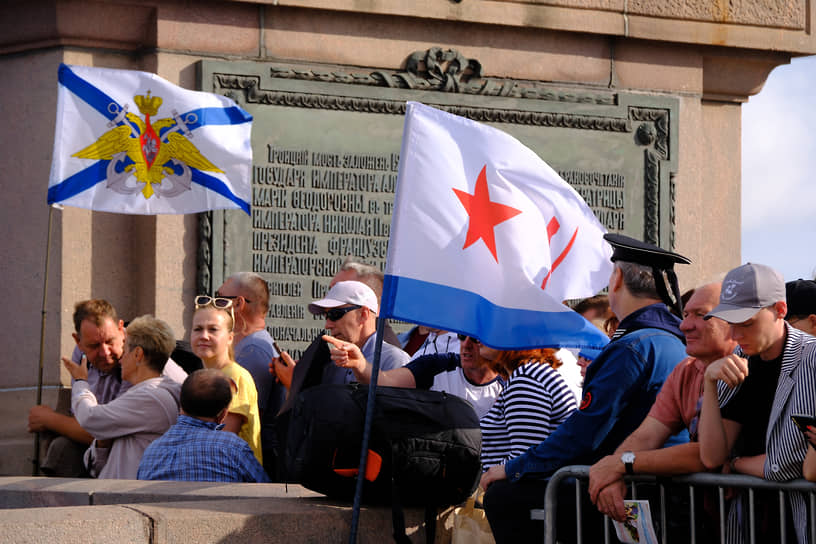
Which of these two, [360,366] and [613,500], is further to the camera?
[360,366]

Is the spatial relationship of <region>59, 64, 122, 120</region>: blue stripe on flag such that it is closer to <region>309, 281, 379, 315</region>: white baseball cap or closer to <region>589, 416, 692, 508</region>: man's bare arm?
<region>309, 281, 379, 315</region>: white baseball cap

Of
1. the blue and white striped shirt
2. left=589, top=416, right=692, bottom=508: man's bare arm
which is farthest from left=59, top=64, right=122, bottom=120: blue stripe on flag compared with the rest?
left=589, top=416, right=692, bottom=508: man's bare arm

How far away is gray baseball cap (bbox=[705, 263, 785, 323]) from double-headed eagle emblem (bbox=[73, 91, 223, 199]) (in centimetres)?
432

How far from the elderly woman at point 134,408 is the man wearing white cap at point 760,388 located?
308cm

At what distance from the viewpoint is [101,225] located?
850 centimetres

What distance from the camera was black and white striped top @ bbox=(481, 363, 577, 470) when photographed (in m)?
5.20

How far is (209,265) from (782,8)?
14.0 feet

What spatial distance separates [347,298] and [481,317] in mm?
1350

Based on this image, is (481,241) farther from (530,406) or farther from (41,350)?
(41,350)

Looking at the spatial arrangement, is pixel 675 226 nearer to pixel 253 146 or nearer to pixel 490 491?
pixel 253 146

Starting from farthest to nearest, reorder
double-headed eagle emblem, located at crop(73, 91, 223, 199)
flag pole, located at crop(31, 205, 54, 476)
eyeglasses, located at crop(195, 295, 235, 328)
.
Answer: double-headed eagle emblem, located at crop(73, 91, 223, 199), flag pole, located at crop(31, 205, 54, 476), eyeglasses, located at crop(195, 295, 235, 328)

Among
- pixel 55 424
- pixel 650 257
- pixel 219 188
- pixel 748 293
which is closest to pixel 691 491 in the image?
pixel 748 293

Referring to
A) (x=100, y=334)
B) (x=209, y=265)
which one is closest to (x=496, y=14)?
(x=209, y=265)

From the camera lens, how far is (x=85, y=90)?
8.00m
